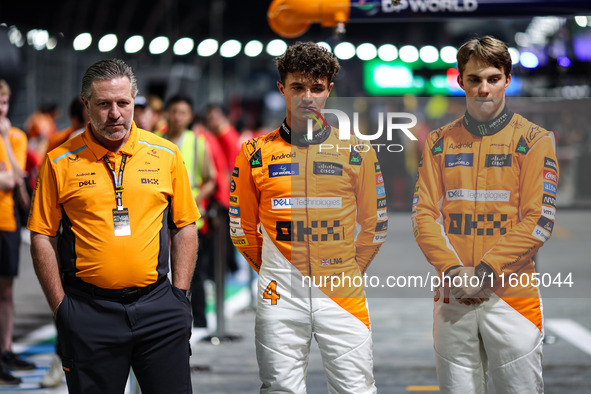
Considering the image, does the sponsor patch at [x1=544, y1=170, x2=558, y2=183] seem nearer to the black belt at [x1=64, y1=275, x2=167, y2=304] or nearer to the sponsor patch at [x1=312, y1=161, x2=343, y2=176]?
the sponsor patch at [x1=312, y1=161, x2=343, y2=176]

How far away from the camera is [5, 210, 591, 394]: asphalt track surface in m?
4.20

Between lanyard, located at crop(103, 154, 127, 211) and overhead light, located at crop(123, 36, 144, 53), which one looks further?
overhead light, located at crop(123, 36, 144, 53)

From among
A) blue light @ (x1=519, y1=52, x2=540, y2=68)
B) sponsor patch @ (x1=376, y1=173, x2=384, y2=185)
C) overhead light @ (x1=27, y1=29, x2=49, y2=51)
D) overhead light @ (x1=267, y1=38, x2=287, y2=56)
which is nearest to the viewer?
sponsor patch @ (x1=376, y1=173, x2=384, y2=185)

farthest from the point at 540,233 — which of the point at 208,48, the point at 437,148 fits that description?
the point at 208,48

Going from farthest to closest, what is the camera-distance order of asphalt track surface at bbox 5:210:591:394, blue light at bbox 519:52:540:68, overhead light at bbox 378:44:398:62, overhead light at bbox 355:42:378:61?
overhead light at bbox 378:44:398:62 → overhead light at bbox 355:42:378:61 → blue light at bbox 519:52:540:68 → asphalt track surface at bbox 5:210:591:394

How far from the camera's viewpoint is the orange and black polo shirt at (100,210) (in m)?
3.57

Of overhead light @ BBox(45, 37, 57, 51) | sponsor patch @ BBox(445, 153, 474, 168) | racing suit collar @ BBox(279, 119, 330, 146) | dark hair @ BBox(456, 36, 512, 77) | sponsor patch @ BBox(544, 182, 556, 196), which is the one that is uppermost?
overhead light @ BBox(45, 37, 57, 51)

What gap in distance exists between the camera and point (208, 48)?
27.5ft

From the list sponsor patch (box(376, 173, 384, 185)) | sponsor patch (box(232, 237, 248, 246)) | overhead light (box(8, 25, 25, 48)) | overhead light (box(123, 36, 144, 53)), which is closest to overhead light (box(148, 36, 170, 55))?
overhead light (box(123, 36, 144, 53))

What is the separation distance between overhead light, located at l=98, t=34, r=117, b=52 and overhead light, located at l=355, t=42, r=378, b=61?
2.28 metres

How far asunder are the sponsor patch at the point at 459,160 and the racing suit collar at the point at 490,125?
11 cm

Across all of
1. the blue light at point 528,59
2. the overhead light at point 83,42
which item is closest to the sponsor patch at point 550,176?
the blue light at point 528,59

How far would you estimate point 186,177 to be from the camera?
3.87 meters

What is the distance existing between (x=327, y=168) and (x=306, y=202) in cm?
18
